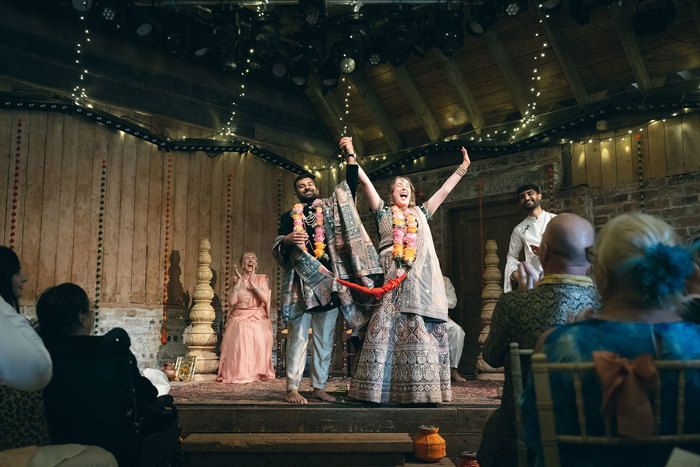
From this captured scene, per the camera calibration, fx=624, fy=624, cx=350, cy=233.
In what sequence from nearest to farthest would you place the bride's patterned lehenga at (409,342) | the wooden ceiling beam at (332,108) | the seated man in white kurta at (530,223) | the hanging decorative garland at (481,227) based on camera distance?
the bride's patterned lehenga at (409,342) → the seated man in white kurta at (530,223) → the hanging decorative garland at (481,227) → the wooden ceiling beam at (332,108)

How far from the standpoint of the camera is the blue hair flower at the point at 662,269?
1.37 meters

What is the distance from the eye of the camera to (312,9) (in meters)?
5.76

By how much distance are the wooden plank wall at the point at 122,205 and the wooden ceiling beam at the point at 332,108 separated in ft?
3.58

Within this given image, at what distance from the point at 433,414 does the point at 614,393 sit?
2.62m

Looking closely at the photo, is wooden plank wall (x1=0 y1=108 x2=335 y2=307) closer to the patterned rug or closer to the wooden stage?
the patterned rug

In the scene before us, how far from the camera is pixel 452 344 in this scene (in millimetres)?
6309

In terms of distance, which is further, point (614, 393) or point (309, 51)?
point (309, 51)

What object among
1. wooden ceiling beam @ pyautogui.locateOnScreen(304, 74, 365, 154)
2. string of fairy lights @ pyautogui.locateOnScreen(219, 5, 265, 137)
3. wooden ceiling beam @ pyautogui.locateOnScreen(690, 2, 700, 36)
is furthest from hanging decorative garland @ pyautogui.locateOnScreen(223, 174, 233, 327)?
wooden ceiling beam @ pyautogui.locateOnScreen(690, 2, 700, 36)

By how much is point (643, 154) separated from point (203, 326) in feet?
15.9

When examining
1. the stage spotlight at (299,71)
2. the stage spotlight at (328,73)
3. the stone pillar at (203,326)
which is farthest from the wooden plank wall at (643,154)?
the stone pillar at (203,326)

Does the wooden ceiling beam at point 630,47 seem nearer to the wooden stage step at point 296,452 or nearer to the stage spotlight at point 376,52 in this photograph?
the stage spotlight at point 376,52

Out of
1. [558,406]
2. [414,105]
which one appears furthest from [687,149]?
[558,406]

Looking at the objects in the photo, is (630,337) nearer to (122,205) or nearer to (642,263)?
(642,263)

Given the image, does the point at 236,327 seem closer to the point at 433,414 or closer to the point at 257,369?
the point at 257,369
